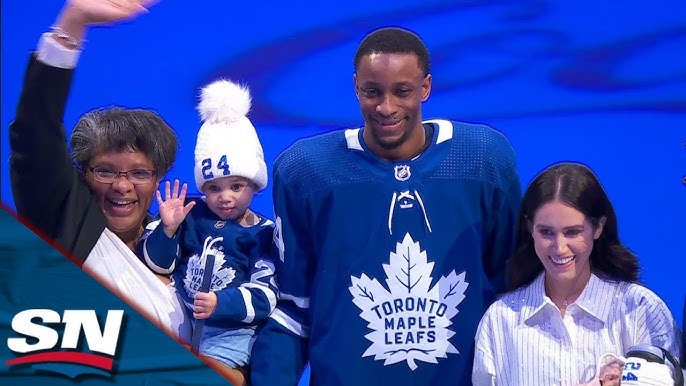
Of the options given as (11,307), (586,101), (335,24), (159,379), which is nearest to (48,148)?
(11,307)

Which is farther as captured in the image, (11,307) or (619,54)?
(619,54)

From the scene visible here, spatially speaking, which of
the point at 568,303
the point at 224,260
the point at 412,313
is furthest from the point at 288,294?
the point at 568,303

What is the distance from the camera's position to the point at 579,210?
7.67ft

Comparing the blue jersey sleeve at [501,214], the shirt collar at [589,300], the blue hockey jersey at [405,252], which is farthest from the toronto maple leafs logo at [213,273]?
the shirt collar at [589,300]

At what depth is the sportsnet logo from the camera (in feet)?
8.60

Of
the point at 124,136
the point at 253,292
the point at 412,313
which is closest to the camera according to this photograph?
the point at 412,313

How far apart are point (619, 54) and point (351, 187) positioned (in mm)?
2154

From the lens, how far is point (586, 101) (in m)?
4.28

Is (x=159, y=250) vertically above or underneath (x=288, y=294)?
above

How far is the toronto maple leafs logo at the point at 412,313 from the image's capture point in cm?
249

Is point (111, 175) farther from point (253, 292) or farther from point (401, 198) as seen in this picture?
point (401, 198)

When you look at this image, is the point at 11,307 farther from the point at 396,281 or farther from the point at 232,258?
the point at 396,281

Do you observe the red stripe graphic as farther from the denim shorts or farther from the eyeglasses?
the eyeglasses

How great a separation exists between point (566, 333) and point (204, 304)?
871 mm
